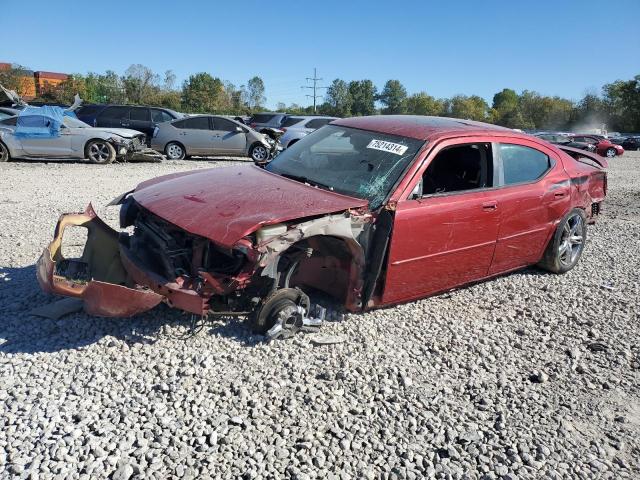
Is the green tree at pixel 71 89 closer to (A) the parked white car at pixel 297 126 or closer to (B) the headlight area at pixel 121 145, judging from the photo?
(A) the parked white car at pixel 297 126

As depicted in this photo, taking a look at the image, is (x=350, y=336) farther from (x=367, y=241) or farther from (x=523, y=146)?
(x=523, y=146)

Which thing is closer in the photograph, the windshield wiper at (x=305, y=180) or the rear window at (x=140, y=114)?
the windshield wiper at (x=305, y=180)

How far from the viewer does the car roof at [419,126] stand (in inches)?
172

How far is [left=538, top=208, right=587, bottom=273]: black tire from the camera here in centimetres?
539

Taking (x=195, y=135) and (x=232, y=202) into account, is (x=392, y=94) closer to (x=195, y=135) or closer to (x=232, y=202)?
(x=195, y=135)

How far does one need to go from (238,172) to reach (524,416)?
9.60 ft

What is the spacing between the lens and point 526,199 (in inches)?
188

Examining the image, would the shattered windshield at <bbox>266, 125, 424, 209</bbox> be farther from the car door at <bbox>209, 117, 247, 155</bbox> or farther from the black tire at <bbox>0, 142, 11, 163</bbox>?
the car door at <bbox>209, 117, 247, 155</bbox>

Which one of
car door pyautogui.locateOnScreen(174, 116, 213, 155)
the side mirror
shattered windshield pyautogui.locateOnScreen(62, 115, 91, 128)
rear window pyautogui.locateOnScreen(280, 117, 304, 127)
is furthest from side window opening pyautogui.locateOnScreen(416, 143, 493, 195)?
rear window pyautogui.locateOnScreen(280, 117, 304, 127)

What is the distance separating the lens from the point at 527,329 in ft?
14.0

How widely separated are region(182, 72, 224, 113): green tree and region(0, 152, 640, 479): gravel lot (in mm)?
68944

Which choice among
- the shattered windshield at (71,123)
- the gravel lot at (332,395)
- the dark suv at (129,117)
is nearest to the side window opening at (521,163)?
the gravel lot at (332,395)

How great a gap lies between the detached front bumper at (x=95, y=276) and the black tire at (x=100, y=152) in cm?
1013

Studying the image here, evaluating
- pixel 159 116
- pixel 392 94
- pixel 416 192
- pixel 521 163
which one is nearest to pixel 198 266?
pixel 416 192
